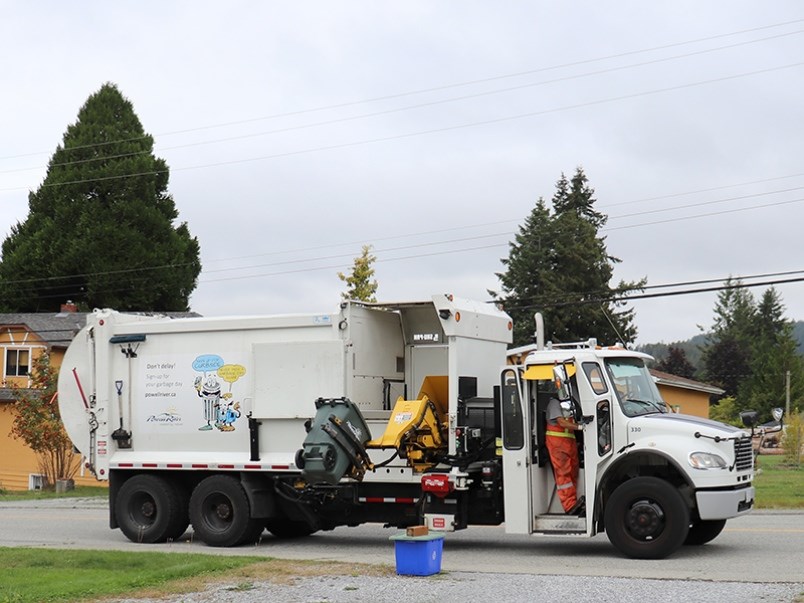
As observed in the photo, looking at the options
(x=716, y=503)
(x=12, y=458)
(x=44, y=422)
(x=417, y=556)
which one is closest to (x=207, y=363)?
(x=417, y=556)

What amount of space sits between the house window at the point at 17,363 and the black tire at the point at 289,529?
30.6 m

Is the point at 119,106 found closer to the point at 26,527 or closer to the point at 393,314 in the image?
the point at 26,527

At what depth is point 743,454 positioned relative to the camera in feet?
46.6

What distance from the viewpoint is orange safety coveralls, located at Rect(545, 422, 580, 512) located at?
14352 mm

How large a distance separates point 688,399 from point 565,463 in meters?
38.9

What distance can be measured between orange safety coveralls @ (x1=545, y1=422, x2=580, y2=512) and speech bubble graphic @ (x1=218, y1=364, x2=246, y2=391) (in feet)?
15.1

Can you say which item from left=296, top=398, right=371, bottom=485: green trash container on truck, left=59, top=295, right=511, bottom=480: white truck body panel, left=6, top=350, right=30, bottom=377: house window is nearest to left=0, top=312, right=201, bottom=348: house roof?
left=6, top=350, right=30, bottom=377: house window

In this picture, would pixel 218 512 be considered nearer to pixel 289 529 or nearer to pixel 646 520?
pixel 289 529

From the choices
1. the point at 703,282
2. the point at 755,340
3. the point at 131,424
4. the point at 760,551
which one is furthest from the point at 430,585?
the point at 755,340

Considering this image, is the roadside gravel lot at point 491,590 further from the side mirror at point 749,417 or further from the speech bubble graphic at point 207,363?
the speech bubble graphic at point 207,363

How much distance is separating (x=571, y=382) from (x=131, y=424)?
6814 millimetres

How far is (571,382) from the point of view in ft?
47.0

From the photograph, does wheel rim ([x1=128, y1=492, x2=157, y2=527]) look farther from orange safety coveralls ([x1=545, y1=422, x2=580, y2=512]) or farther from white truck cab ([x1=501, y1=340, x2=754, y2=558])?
orange safety coveralls ([x1=545, y1=422, x2=580, y2=512])

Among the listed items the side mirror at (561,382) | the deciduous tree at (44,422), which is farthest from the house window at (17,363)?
the side mirror at (561,382)
